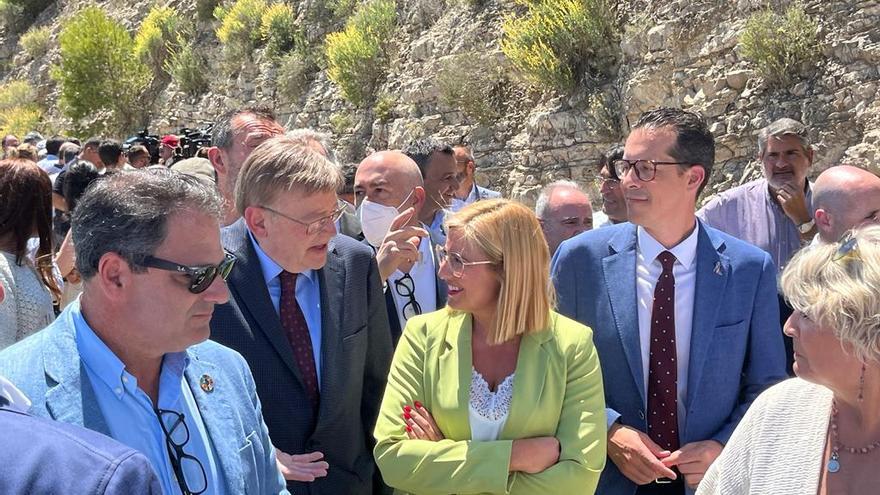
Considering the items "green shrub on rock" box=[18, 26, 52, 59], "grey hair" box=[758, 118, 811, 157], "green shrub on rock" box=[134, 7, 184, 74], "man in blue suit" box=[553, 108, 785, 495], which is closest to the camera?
"man in blue suit" box=[553, 108, 785, 495]

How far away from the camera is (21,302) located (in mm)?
3756

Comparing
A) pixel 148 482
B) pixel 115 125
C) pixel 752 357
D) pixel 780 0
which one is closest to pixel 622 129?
pixel 780 0

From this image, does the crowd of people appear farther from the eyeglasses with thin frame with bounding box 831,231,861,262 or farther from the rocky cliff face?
the rocky cliff face

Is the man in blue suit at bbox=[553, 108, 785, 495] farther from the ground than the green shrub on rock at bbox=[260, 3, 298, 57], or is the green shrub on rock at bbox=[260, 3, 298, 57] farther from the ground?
the man in blue suit at bbox=[553, 108, 785, 495]

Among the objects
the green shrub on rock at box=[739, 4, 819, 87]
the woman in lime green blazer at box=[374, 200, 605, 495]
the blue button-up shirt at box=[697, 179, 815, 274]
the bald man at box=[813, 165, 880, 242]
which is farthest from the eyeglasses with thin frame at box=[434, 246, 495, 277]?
the green shrub on rock at box=[739, 4, 819, 87]

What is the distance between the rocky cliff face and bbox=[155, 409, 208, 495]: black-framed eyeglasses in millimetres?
9061

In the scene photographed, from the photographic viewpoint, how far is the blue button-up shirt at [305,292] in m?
3.36

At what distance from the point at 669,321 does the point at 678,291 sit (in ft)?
0.46

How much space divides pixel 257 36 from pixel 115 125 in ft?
24.1

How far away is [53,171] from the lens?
11.7 meters

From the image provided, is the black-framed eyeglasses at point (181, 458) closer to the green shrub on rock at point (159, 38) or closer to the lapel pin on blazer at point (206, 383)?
the lapel pin on blazer at point (206, 383)

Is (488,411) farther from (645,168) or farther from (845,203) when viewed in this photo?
(845,203)

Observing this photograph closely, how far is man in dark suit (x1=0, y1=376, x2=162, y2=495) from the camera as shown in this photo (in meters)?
1.13

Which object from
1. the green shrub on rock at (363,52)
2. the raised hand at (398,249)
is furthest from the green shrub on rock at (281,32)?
the raised hand at (398,249)
